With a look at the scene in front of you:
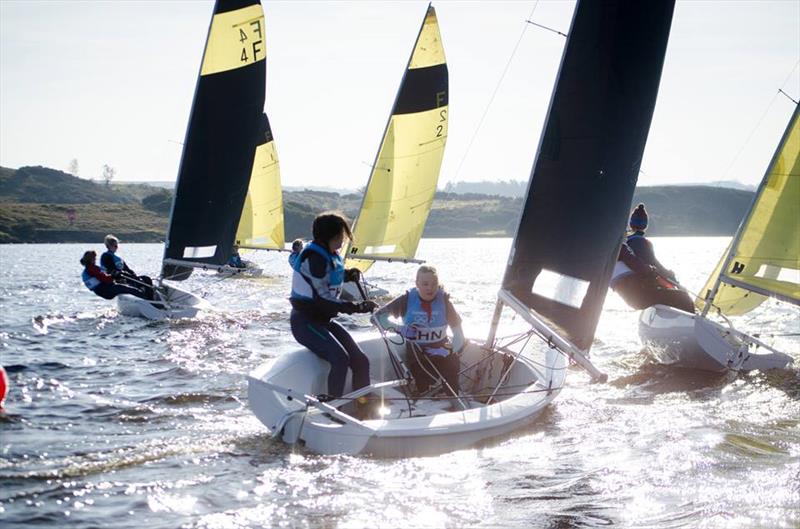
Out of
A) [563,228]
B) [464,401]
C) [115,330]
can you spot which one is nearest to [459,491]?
[464,401]

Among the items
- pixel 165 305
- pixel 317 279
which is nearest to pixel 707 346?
pixel 317 279

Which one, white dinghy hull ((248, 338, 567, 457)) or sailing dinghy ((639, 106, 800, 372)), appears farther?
sailing dinghy ((639, 106, 800, 372))

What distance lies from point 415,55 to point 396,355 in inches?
581

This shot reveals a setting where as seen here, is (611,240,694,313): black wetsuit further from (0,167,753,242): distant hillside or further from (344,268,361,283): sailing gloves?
(0,167,753,242): distant hillside

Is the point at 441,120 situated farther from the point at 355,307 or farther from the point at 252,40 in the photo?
the point at 355,307

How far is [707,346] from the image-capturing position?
35.7 ft

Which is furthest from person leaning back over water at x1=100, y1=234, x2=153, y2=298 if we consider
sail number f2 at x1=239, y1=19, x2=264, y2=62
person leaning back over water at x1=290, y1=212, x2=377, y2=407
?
person leaning back over water at x1=290, y1=212, x2=377, y2=407

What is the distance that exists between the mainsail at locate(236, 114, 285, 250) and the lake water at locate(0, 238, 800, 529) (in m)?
19.6

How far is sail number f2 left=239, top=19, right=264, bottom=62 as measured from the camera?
17625 mm

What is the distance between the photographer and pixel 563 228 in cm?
823

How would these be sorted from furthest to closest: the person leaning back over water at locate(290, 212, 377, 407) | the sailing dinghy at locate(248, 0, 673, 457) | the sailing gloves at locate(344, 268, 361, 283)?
the sailing dinghy at locate(248, 0, 673, 457) < the sailing gloves at locate(344, 268, 361, 283) < the person leaning back over water at locate(290, 212, 377, 407)

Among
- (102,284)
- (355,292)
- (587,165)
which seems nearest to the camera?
A: (587,165)

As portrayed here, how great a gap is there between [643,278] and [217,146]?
31.3 ft

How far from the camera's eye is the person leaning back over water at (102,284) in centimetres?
1614
